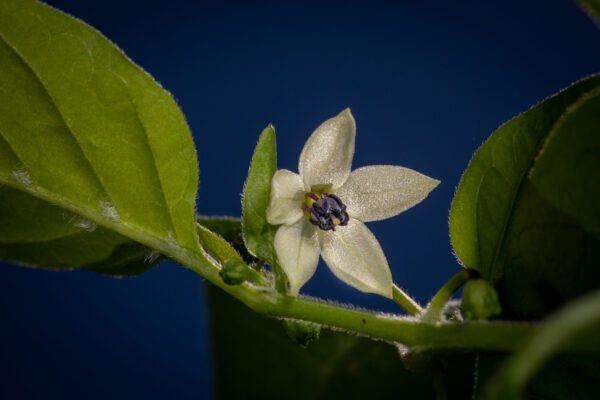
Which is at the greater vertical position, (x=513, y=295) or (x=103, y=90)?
(x=103, y=90)

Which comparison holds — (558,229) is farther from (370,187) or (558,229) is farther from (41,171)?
(41,171)

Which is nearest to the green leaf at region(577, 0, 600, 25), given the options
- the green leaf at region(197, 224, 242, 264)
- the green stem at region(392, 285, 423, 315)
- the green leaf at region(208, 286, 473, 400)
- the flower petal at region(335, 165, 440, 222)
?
the flower petal at region(335, 165, 440, 222)

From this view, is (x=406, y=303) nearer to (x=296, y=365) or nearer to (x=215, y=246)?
(x=215, y=246)

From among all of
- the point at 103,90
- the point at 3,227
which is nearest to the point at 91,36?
the point at 103,90

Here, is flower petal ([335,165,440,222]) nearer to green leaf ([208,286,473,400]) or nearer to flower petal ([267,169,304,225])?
flower petal ([267,169,304,225])

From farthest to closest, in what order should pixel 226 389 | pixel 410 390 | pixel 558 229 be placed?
pixel 226 389 → pixel 410 390 → pixel 558 229

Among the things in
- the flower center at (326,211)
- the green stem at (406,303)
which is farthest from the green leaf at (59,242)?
the green stem at (406,303)

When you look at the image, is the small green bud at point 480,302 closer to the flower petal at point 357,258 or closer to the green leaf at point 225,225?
the flower petal at point 357,258
